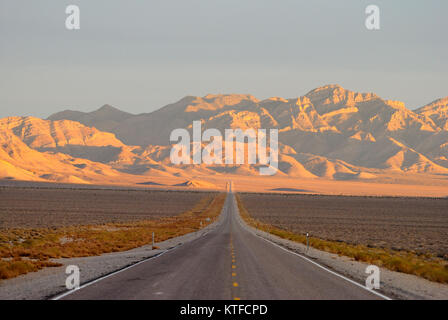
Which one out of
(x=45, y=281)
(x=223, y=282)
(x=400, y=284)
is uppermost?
(x=223, y=282)

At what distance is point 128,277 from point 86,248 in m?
17.8

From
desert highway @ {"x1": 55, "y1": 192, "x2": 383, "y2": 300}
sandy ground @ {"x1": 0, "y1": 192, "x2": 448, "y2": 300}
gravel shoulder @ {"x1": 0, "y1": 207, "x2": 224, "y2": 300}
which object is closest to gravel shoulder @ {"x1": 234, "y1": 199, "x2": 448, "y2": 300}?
sandy ground @ {"x1": 0, "y1": 192, "x2": 448, "y2": 300}

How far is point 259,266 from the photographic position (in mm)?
23781

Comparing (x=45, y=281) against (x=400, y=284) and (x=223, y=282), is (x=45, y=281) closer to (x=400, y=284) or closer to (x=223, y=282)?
(x=223, y=282)

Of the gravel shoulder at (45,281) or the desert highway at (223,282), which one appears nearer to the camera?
the desert highway at (223,282)


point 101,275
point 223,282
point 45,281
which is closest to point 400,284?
point 223,282

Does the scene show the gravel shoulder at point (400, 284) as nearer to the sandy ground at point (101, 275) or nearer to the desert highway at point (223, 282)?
the sandy ground at point (101, 275)

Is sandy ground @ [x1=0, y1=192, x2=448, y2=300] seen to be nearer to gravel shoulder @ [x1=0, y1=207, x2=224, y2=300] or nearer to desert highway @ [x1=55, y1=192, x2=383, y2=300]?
gravel shoulder @ [x1=0, y1=207, x2=224, y2=300]

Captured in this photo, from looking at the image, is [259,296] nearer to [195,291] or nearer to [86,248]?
[195,291]

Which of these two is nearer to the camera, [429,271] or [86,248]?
[429,271]

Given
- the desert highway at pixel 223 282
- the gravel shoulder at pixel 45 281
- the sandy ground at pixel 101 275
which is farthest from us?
the sandy ground at pixel 101 275

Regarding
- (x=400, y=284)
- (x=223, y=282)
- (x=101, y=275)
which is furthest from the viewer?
(x=101, y=275)

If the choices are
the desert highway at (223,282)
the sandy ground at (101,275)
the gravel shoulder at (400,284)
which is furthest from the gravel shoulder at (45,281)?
the gravel shoulder at (400,284)
